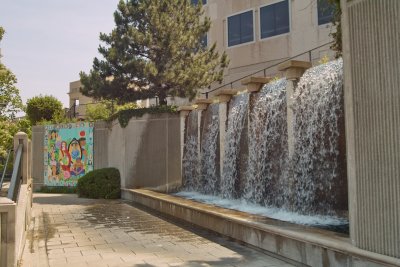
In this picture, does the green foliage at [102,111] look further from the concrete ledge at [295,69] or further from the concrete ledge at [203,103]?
the concrete ledge at [295,69]

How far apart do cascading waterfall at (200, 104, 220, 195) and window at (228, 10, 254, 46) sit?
1138cm

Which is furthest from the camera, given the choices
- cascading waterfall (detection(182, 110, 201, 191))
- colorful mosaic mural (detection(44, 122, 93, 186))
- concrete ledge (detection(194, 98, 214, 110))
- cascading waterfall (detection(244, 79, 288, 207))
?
colorful mosaic mural (detection(44, 122, 93, 186))

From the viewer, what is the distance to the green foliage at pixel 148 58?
760 inches

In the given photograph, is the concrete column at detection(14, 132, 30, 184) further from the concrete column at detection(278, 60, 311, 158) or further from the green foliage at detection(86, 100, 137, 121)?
the green foliage at detection(86, 100, 137, 121)

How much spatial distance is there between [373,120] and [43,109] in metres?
26.3

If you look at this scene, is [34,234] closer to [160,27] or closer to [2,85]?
[160,27]

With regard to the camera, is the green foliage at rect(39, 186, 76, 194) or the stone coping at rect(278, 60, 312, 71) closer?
the stone coping at rect(278, 60, 312, 71)

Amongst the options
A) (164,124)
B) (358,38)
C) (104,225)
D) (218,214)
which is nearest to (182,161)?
(164,124)

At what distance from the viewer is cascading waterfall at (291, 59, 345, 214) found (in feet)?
32.9

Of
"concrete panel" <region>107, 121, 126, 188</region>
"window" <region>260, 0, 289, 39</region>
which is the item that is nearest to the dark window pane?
"window" <region>260, 0, 289, 39</region>

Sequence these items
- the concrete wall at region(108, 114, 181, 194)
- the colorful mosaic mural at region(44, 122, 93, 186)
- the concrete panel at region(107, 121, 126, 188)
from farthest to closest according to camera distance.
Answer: the colorful mosaic mural at region(44, 122, 93, 186), the concrete panel at region(107, 121, 126, 188), the concrete wall at region(108, 114, 181, 194)

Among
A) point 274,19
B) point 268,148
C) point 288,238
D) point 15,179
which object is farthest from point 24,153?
point 274,19

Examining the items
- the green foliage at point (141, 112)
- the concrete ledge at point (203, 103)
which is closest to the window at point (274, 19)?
the green foliage at point (141, 112)

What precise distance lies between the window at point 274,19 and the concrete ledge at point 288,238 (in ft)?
55.2
